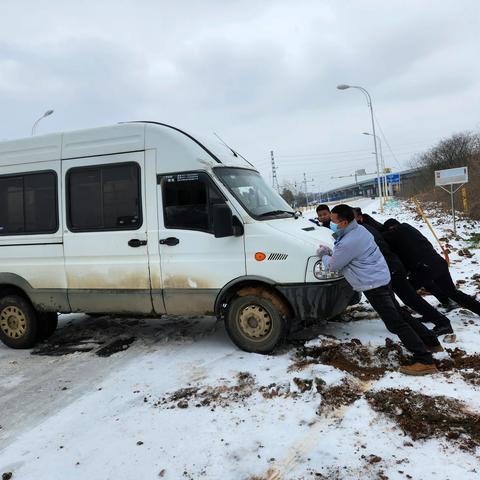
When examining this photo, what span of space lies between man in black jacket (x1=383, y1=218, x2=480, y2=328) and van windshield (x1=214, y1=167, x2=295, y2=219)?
1.37 m

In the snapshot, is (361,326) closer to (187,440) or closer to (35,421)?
(187,440)

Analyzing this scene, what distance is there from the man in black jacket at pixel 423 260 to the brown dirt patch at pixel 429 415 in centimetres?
219

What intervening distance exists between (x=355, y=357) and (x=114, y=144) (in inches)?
151

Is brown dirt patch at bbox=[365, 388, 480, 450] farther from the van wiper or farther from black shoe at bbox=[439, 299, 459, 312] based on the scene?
black shoe at bbox=[439, 299, 459, 312]

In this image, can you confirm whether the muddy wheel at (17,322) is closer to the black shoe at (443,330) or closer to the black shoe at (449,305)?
the black shoe at (443,330)

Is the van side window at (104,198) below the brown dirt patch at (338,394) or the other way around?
the other way around

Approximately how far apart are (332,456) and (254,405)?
1042 mm

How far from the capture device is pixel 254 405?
432 centimetres

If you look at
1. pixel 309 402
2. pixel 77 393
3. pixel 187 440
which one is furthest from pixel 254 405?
pixel 77 393

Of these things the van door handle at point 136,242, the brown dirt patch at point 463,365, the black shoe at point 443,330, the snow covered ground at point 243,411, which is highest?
the van door handle at point 136,242

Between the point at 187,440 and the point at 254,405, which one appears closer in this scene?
the point at 187,440

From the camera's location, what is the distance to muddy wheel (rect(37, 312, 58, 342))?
6793 millimetres

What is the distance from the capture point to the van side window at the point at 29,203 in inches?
251

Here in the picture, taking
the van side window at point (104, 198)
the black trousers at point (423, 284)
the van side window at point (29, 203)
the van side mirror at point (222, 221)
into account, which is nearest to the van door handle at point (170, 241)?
the van side window at point (104, 198)
